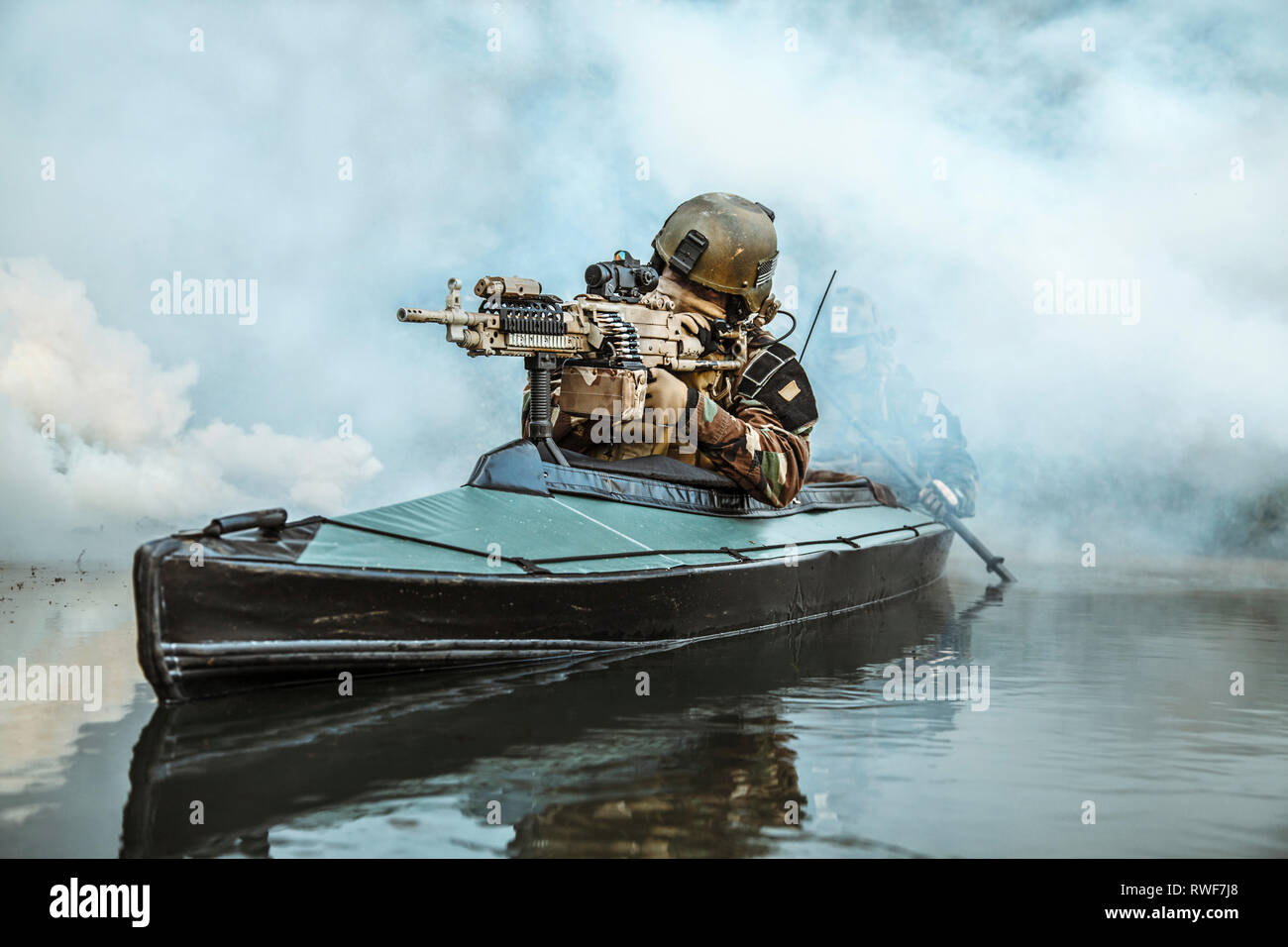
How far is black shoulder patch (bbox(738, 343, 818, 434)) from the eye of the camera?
5.77 m

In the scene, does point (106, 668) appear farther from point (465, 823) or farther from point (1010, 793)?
point (1010, 793)

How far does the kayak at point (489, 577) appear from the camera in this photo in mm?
3412

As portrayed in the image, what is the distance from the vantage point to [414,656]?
3.86 meters

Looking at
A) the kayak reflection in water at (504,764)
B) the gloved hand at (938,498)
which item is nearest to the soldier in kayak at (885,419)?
the gloved hand at (938,498)

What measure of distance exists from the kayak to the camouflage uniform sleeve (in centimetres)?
18

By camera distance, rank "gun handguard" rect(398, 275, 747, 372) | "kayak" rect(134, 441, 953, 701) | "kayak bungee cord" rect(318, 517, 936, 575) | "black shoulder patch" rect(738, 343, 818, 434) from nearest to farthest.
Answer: "kayak" rect(134, 441, 953, 701), "kayak bungee cord" rect(318, 517, 936, 575), "gun handguard" rect(398, 275, 747, 372), "black shoulder patch" rect(738, 343, 818, 434)

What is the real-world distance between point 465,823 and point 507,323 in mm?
2361

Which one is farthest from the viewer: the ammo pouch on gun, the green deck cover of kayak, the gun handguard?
the ammo pouch on gun

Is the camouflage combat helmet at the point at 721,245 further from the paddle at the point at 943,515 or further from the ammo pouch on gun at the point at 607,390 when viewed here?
the paddle at the point at 943,515

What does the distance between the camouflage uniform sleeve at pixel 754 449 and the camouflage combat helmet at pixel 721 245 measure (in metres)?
0.59

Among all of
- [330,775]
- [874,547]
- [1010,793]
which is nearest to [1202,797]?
[1010,793]

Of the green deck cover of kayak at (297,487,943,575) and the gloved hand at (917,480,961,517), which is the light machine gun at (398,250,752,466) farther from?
the gloved hand at (917,480,961,517)

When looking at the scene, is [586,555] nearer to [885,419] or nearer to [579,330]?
[579,330]

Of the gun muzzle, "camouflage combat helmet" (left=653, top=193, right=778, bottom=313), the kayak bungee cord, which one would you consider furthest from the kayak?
"camouflage combat helmet" (left=653, top=193, right=778, bottom=313)
